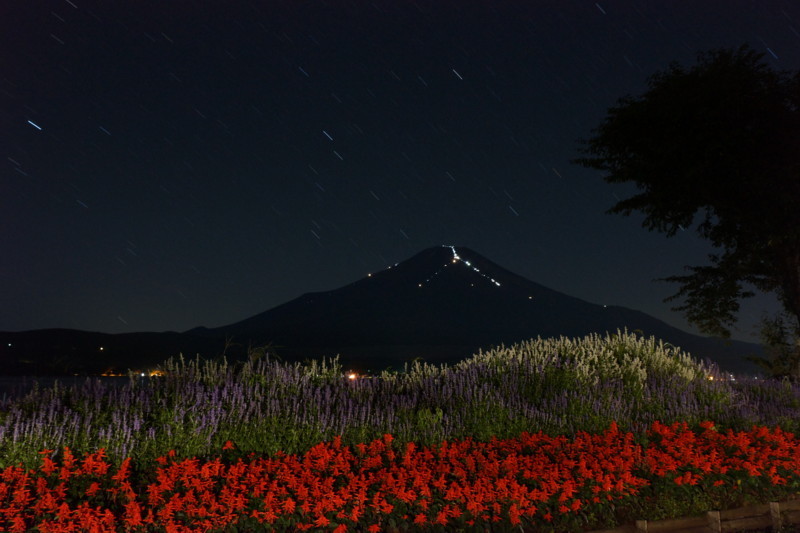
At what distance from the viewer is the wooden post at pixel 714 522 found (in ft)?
18.6

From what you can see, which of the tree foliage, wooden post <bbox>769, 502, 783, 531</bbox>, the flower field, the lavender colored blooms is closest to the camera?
the flower field

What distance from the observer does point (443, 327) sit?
18062 centimetres

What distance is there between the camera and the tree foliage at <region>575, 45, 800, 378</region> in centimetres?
1786

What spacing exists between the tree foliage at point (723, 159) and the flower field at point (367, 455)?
10373 mm

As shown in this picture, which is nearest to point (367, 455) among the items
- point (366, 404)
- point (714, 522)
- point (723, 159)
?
point (366, 404)

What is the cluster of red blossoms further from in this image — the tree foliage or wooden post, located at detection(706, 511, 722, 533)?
the tree foliage

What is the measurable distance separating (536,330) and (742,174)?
177 m

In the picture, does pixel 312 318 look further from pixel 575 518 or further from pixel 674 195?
pixel 575 518

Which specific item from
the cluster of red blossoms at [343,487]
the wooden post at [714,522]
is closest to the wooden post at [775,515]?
the cluster of red blossoms at [343,487]

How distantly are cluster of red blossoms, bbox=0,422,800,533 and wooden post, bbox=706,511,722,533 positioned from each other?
1.37ft

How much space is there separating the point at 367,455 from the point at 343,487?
1278mm

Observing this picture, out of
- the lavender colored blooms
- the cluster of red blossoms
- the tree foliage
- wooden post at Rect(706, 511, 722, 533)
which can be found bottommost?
wooden post at Rect(706, 511, 722, 533)

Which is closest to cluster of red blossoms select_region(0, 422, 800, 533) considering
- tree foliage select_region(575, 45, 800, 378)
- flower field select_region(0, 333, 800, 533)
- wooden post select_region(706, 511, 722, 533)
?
flower field select_region(0, 333, 800, 533)

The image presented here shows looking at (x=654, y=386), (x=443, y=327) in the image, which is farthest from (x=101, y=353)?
(x=443, y=327)
